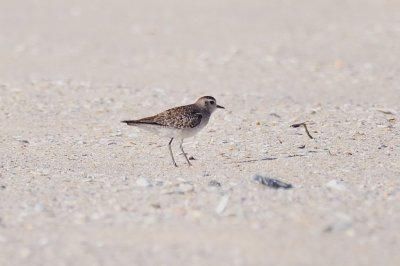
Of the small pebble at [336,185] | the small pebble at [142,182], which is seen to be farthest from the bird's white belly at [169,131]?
the small pebble at [336,185]

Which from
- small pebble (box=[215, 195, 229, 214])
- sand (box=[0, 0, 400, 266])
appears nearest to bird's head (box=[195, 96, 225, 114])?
sand (box=[0, 0, 400, 266])

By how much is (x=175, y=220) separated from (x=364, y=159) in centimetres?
335

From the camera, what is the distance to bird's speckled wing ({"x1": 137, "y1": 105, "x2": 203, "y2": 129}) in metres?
10.8

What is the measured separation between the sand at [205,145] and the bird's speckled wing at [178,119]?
17.4 inches

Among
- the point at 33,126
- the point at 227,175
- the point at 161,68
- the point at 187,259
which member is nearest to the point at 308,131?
the point at 227,175

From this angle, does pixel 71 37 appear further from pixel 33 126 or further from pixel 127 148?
pixel 127 148

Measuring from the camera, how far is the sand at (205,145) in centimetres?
743

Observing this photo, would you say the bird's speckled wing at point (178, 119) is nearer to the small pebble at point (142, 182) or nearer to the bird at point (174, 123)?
the bird at point (174, 123)

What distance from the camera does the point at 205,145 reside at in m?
11.9

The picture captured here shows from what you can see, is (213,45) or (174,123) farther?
(213,45)

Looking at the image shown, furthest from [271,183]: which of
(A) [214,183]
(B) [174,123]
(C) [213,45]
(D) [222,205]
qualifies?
(C) [213,45]

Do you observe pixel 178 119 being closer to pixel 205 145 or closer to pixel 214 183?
pixel 205 145

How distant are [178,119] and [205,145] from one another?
3.66 ft

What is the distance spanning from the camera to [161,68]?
18703 mm
